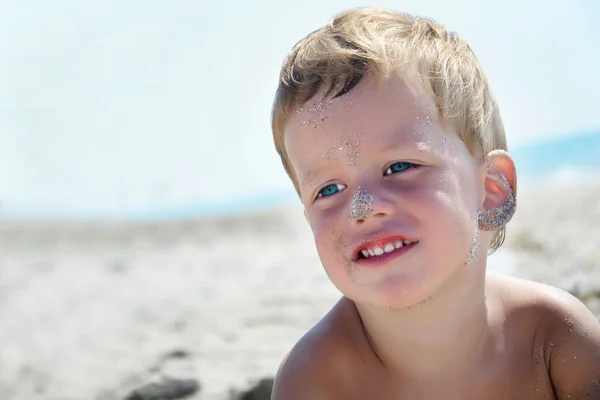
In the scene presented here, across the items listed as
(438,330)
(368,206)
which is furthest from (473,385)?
(368,206)

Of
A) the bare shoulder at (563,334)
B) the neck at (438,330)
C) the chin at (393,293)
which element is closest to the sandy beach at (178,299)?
the neck at (438,330)

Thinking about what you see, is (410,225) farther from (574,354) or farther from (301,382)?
(574,354)

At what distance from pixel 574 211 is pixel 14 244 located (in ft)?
17.8

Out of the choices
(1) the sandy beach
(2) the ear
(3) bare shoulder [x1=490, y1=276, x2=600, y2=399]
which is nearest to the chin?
(2) the ear

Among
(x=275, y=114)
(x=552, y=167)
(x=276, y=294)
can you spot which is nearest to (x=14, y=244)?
(x=276, y=294)

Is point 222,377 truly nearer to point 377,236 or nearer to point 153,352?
point 153,352

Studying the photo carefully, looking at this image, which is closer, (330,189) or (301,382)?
(330,189)

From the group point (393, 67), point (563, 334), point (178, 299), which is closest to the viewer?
point (393, 67)

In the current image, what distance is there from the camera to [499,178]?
2.10 m

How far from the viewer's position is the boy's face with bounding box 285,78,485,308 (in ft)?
5.90

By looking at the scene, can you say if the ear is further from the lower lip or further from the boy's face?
the lower lip

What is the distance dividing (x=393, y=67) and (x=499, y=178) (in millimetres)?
485

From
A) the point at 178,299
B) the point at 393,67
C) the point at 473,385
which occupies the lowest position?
the point at 473,385

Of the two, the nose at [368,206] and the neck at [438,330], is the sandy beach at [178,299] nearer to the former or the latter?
the neck at [438,330]
